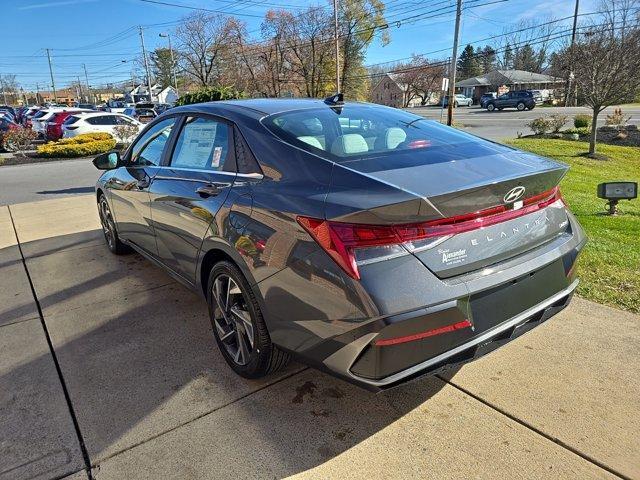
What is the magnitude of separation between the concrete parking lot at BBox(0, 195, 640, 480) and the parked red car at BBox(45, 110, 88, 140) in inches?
753

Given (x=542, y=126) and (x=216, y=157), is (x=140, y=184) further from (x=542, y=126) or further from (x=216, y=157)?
(x=542, y=126)

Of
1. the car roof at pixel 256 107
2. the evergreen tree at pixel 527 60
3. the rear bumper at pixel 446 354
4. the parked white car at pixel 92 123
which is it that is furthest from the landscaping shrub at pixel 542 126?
the evergreen tree at pixel 527 60

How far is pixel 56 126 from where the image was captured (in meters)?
20.0

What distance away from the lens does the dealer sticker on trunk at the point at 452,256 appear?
1.97 metres

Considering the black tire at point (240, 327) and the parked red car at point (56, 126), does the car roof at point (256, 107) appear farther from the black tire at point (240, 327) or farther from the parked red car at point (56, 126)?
the parked red car at point (56, 126)

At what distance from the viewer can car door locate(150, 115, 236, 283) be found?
111 inches

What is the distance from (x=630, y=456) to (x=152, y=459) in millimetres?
2199

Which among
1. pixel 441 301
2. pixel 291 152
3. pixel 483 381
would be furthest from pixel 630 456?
pixel 291 152

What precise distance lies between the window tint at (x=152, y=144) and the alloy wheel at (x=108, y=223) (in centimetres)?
104

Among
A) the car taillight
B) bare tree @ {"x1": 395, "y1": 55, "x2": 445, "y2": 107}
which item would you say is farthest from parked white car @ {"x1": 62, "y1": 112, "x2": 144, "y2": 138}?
bare tree @ {"x1": 395, "y1": 55, "x2": 445, "y2": 107}

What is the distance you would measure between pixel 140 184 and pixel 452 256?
2796 mm

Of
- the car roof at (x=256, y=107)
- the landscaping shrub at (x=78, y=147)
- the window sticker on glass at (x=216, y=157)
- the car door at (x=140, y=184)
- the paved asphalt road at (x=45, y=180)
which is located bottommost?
the paved asphalt road at (x=45, y=180)

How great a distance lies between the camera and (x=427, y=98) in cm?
8281

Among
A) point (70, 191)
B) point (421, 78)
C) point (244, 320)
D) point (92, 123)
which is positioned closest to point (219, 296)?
point (244, 320)
